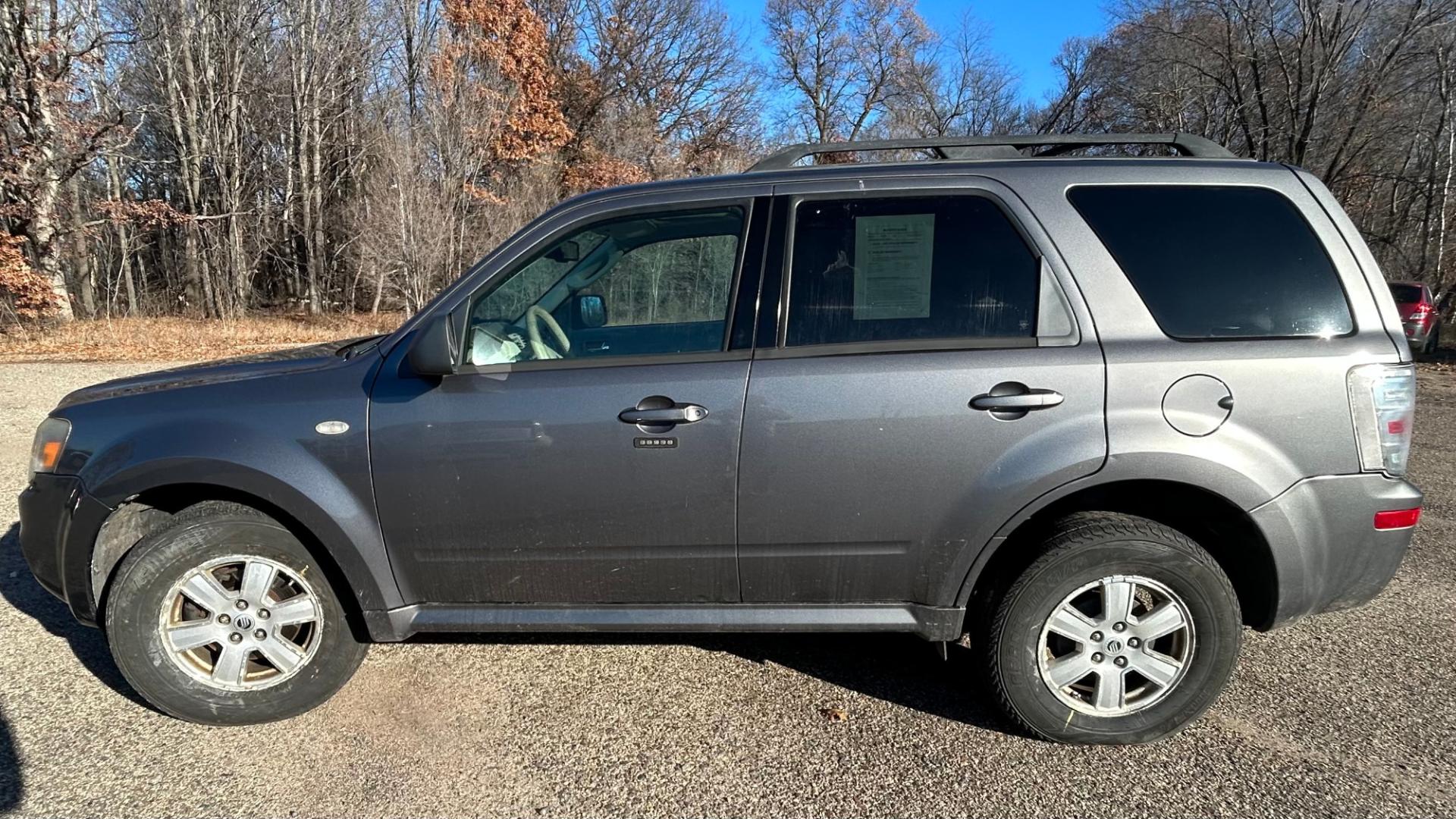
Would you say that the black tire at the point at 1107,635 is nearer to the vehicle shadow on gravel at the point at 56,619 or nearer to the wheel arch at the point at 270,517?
the wheel arch at the point at 270,517

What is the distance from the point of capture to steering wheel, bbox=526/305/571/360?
2.90 meters

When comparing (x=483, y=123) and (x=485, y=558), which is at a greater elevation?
(x=483, y=123)

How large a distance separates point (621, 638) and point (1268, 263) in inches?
115

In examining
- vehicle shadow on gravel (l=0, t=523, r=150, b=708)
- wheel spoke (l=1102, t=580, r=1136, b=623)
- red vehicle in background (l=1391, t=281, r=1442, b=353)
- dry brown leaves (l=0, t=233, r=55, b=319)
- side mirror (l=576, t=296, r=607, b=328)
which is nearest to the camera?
wheel spoke (l=1102, t=580, r=1136, b=623)

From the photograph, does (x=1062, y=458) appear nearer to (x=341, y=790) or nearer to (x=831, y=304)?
(x=831, y=304)

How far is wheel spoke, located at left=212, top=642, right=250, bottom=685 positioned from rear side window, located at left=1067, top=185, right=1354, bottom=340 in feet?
11.2

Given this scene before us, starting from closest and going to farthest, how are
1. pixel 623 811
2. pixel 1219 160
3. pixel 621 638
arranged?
pixel 623 811 < pixel 1219 160 < pixel 621 638

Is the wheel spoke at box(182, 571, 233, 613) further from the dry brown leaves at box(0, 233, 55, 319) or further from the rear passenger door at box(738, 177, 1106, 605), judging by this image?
the dry brown leaves at box(0, 233, 55, 319)

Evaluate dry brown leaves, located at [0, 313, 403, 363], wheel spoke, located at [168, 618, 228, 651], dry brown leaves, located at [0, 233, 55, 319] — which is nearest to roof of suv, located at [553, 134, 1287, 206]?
wheel spoke, located at [168, 618, 228, 651]

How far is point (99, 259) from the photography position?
91.1ft

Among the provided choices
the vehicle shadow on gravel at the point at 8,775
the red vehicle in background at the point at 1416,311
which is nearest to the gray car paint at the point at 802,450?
the vehicle shadow on gravel at the point at 8,775

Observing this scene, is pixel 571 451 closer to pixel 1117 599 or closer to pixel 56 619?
pixel 1117 599

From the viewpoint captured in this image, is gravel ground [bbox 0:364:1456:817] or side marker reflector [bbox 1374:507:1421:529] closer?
gravel ground [bbox 0:364:1456:817]

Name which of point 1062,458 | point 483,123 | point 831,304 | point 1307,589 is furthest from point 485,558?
point 483,123
